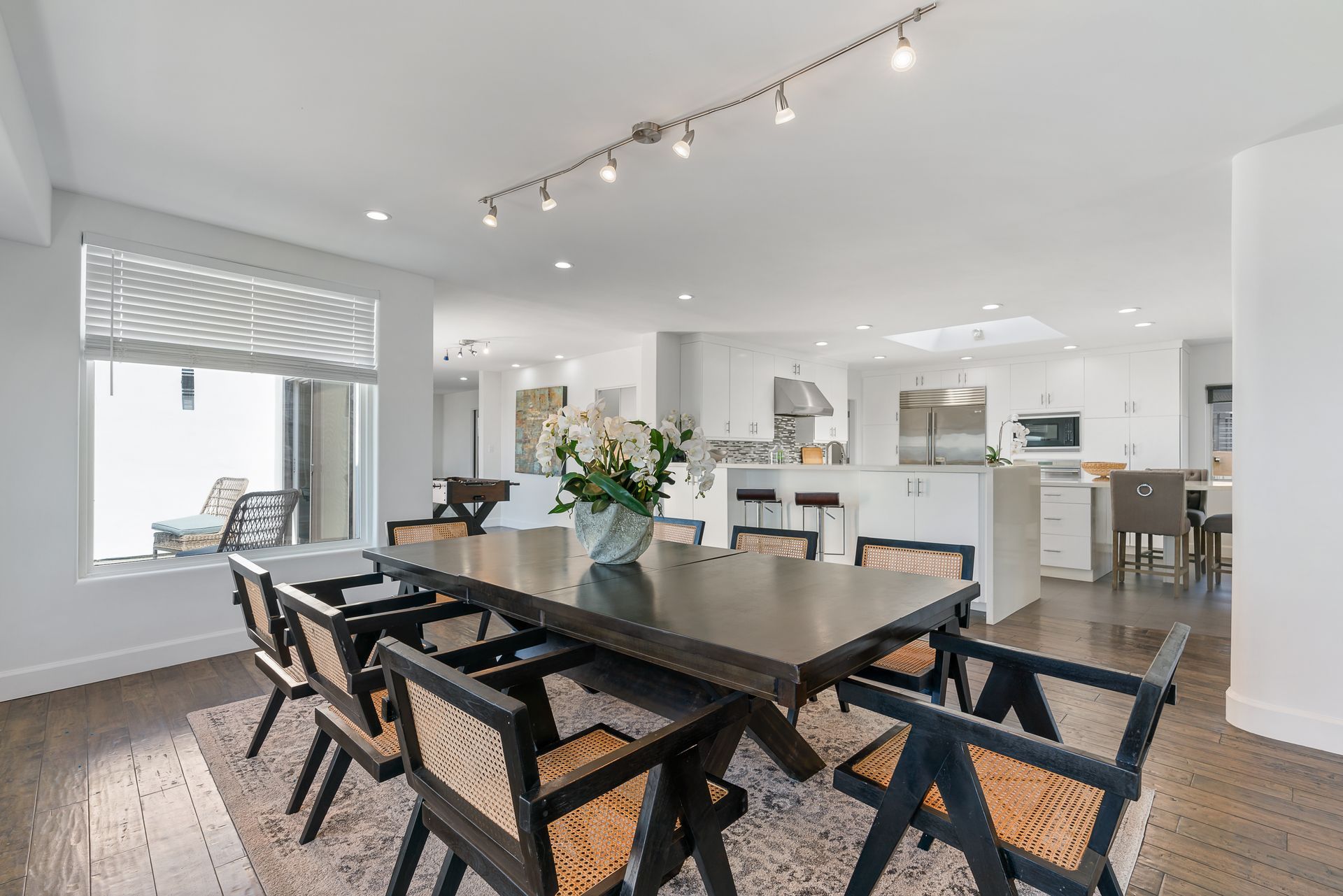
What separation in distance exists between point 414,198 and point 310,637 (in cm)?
224

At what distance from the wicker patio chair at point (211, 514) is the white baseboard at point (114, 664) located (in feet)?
1.64

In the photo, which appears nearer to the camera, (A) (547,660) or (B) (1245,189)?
(A) (547,660)

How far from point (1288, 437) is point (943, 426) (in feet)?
18.8

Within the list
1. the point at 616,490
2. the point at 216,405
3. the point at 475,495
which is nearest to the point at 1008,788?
the point at 616,490

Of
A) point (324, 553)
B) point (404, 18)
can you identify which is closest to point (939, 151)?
point (404, 18)

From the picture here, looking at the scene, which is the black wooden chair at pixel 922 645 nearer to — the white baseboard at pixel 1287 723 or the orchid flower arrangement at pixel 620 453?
the orchid flower arrangement at pixel 620 453

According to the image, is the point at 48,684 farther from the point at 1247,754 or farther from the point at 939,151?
the point at 1247,754

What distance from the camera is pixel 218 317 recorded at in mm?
3551

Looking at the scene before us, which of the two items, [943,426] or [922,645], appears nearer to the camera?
[922,645]

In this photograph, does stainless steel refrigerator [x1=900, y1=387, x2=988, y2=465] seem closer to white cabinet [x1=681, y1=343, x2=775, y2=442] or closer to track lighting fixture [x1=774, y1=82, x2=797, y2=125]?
white cabinet [x1=681, y1=343, x2=775, y2=442]

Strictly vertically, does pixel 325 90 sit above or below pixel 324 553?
above

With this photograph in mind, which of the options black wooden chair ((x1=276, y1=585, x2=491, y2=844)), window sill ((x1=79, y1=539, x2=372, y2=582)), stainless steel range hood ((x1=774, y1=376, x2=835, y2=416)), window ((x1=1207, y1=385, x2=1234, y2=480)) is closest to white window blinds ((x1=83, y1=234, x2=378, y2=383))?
window sill ((x1=79, y1=539, x2=372, y2=582))

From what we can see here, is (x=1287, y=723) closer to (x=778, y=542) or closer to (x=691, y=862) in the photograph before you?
(x=778, y=542)

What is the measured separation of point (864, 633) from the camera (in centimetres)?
135
